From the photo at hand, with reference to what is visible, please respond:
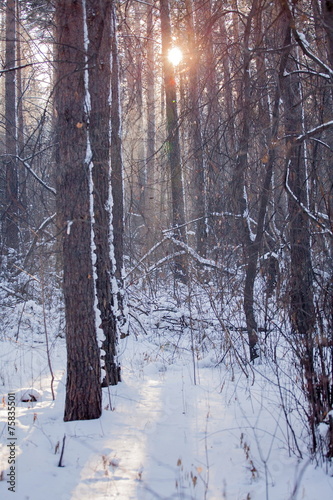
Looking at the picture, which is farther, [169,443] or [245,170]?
[245,170]

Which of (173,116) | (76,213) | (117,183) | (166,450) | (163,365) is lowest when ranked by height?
(166,450)

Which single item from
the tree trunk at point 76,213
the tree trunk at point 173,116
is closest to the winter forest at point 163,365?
the tree trunk at point 76,213

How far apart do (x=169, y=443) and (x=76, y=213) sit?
7.04ft

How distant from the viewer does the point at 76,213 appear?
4387 millimetres

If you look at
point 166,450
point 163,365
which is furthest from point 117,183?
point 166,450

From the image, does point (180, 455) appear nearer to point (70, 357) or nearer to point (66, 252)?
point (70, 357)

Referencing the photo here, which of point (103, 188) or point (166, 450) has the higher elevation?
point (103, 188)

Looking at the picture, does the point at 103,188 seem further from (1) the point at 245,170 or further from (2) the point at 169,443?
(2) the point at 169,443

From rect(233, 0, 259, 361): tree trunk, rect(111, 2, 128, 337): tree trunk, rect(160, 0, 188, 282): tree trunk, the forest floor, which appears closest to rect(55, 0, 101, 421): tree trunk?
the forest floor

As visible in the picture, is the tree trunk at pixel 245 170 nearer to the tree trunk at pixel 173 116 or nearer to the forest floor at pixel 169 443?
the forest floor at pixel 169 443

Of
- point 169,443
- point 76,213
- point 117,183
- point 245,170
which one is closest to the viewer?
point 169,443

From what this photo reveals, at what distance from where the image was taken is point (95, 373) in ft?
14.7

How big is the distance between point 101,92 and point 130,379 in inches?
140

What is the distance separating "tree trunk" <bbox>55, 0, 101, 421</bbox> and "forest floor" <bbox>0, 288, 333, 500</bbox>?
0.44 metres
